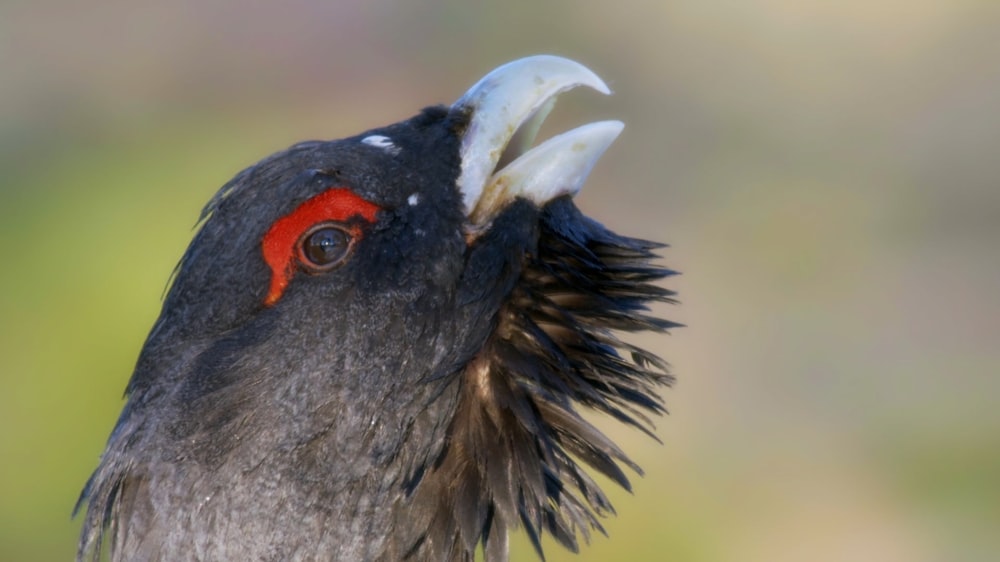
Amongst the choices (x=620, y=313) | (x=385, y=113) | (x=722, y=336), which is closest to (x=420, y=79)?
(x=385, y=113)

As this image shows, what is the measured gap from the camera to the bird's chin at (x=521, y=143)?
349 cm

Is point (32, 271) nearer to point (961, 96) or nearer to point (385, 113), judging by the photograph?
point (385, 113)

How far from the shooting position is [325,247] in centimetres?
343

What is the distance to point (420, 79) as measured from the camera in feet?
42.1

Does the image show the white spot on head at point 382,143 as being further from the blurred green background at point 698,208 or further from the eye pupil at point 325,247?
the blurred green background at point 698,208

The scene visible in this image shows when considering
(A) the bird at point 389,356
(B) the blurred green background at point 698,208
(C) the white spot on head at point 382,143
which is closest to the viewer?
(A) the bird at point 389,356

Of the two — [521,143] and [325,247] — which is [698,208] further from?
[325,247]

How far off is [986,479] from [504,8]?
7.58 metres

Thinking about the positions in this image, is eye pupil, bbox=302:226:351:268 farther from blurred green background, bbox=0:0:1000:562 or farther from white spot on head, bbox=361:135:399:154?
blurred green background, bbox=0:0:1000:562

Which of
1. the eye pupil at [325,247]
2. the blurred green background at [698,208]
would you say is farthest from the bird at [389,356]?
the blurred green background at [698,208]

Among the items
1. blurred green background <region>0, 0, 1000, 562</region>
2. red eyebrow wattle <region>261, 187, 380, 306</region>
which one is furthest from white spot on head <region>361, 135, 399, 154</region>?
blurred green background <region>0, 0, 1000, 562</region>

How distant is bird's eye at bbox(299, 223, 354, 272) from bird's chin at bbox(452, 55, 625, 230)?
354 millimetres

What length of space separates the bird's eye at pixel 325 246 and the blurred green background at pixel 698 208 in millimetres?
3973

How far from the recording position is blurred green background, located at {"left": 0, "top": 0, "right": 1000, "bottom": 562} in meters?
8.21
